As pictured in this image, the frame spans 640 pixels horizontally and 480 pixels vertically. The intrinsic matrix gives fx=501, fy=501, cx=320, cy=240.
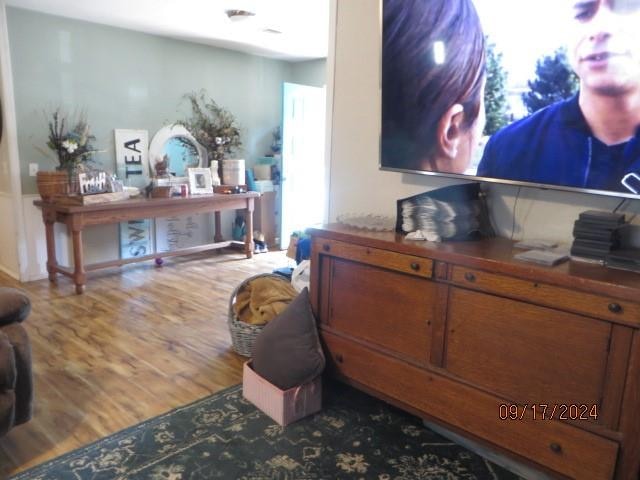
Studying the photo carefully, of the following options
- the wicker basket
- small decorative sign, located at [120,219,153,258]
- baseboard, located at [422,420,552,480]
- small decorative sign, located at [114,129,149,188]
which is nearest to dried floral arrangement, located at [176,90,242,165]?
small decorative sign, located at [114,129,149,188]

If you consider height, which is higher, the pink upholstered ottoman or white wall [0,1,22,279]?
white wall [0,1,22,279]

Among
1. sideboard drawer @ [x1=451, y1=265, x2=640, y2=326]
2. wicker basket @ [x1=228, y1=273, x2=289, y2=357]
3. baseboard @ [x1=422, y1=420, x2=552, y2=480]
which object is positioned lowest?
baseboard @ [x1=422, y1=420, x2=552, y2=480]

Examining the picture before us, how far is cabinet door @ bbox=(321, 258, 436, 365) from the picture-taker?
2.02 meters

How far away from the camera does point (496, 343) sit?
5.91ft

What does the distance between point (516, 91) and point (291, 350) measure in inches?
56.4

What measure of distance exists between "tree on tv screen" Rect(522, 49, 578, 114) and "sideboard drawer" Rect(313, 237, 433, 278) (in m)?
0.72

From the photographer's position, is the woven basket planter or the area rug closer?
the area rug

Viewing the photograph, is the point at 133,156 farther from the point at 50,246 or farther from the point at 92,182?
the point at 50,246

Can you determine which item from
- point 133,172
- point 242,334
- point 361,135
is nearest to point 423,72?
point 361,135

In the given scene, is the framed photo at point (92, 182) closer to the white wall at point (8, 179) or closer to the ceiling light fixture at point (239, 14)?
the white wall at point (8, 179)

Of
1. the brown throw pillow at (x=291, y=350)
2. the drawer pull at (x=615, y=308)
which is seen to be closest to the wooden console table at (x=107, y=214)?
the brown throw pillow at (x=291, y=350)

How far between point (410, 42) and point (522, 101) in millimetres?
588

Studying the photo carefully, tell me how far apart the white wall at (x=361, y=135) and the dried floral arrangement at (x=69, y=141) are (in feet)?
8.66

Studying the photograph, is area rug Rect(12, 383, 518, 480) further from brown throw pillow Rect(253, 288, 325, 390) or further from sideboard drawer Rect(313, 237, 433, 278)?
sideboard drawer Rect(313, 237, 433, 278)
